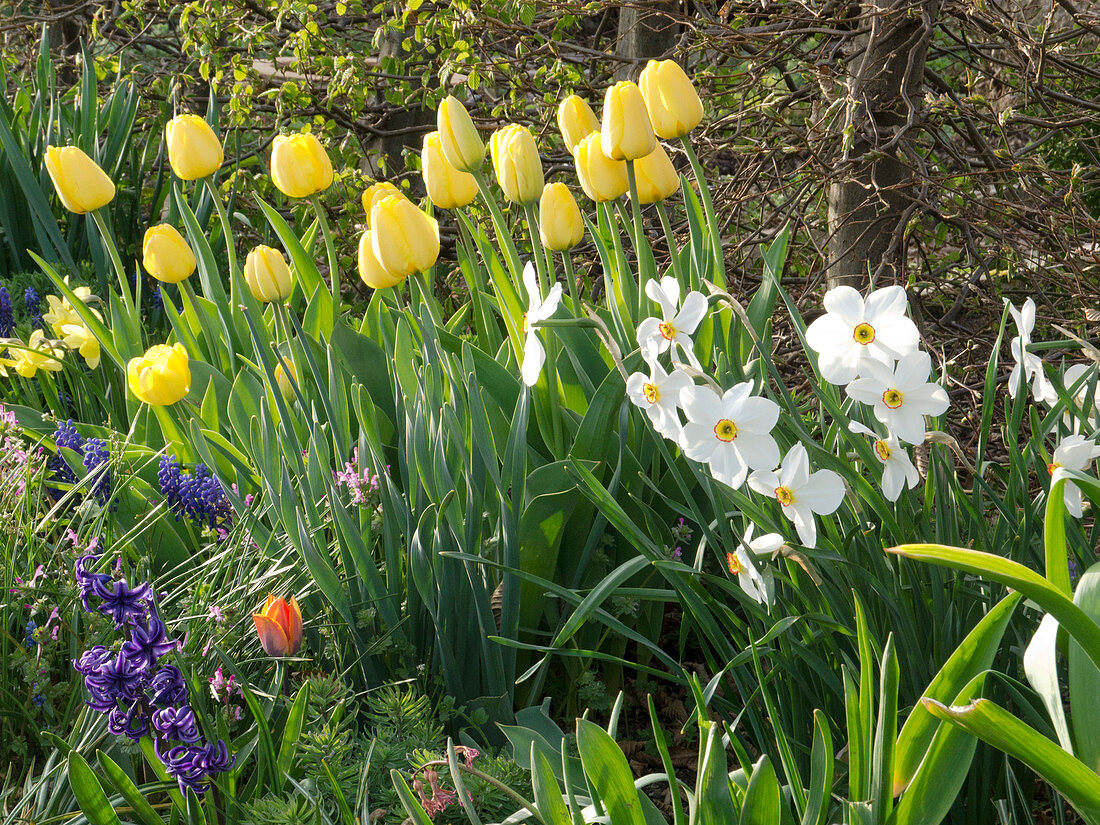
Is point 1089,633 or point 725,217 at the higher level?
point 1089,633

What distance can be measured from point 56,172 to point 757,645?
170cm

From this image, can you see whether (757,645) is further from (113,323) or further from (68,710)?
(113,323)

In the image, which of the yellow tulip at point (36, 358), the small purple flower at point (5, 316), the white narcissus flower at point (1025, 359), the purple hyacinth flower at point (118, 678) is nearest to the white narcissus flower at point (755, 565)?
the white narcissus flower at point (1025, 359)

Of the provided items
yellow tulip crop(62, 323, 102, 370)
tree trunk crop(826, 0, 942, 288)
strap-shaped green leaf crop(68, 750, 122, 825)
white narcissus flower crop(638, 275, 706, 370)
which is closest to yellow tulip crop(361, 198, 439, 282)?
white narcissus flower crop(638, 275, 706, 370)

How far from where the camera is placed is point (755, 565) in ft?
3.71

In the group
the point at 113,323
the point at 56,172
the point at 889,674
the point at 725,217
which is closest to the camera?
the point at 889,674

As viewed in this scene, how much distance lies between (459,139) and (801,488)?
3.02ft

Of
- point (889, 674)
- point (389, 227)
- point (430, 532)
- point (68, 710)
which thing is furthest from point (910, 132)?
point (68, 710)

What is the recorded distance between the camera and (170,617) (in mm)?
1540

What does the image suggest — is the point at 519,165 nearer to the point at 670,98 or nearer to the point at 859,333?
the point at 670,98

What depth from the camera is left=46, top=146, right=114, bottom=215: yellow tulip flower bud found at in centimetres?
201

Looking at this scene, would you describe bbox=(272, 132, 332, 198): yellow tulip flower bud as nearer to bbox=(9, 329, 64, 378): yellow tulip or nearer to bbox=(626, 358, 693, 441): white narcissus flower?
bbox=(9, 329, 64, 378): yellow tulip

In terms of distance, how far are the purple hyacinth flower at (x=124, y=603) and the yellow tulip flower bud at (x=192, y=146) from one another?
4.08 ft

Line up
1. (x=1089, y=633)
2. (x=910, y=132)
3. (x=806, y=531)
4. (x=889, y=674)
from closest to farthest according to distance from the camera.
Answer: (x=1089, y=633) → (x=889, y=674) → (x=806, y=531) → (x=910, y=132)
